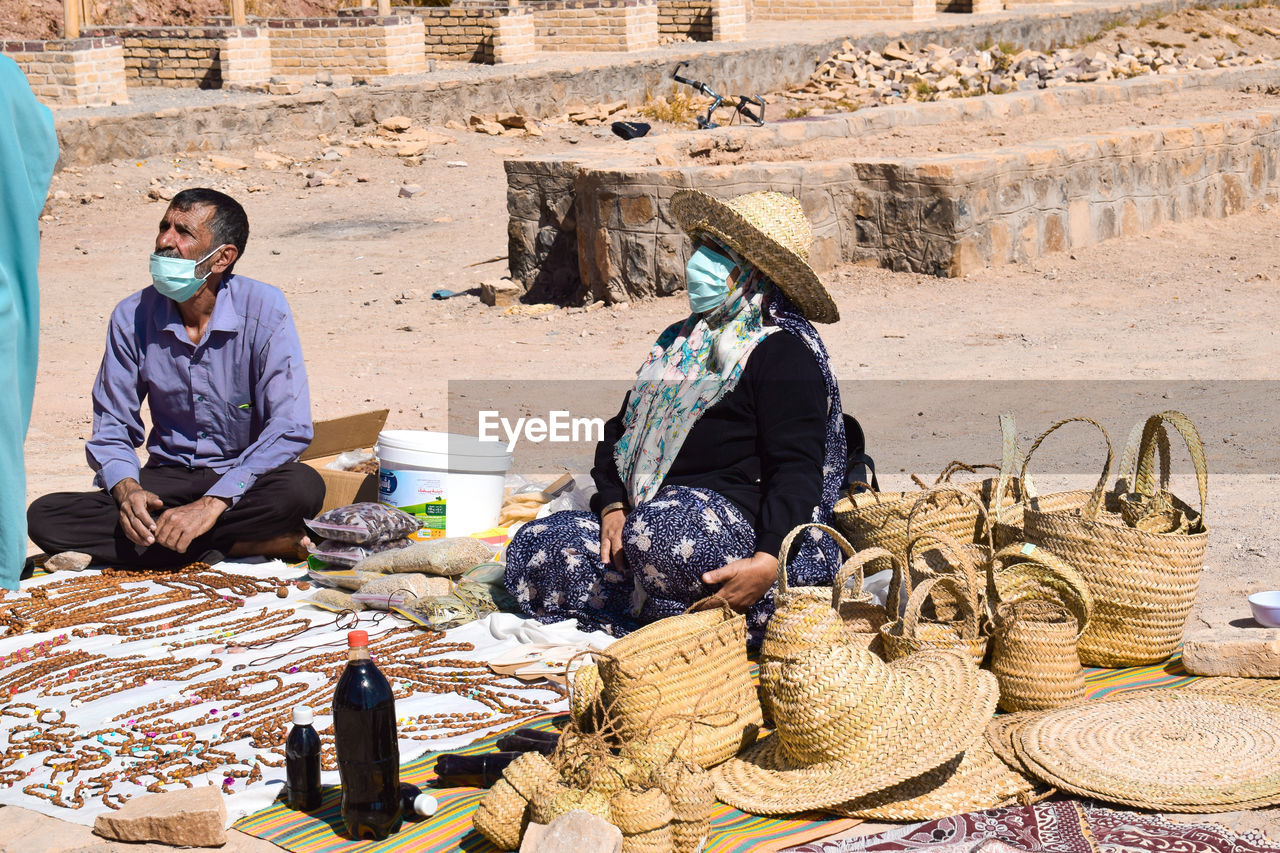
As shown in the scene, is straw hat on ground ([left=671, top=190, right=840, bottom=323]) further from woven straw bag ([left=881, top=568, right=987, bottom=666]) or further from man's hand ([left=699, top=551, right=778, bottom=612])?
woven straw bag ([left=881, top=568, right=987, bottom=666])

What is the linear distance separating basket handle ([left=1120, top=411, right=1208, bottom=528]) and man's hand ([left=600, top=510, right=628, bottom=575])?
55.4 inches

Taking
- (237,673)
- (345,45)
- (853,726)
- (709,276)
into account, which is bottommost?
(237,673)

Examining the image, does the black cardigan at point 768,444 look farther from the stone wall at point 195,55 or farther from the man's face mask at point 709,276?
the stone wall at point 195,55

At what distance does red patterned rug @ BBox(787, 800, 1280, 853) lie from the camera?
112 inches

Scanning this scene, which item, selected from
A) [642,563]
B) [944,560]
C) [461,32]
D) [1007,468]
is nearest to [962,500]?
[1007,468]

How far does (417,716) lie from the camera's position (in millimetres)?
3625

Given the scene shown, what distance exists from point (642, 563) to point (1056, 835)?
1.41 metres

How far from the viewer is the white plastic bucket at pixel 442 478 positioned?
16.2 ft

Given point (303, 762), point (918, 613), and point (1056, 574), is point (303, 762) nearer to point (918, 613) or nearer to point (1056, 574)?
point (918, 613)

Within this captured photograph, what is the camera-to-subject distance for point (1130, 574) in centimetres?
371

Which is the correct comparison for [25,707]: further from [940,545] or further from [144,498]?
[940,545]

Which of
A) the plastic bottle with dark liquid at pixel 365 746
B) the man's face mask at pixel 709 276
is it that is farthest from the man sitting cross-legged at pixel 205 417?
the plastic bottle with dark liquid at pixel 365 746

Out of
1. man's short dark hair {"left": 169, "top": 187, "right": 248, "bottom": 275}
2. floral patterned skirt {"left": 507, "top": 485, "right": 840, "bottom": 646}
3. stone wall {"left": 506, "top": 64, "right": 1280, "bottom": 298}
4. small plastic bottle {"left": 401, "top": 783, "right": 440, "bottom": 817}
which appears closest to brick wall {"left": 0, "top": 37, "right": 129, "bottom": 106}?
stone wall {"left": 506, "top": 64, "right": 1280, "bottom": 298}

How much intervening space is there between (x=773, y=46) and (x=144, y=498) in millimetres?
16283
